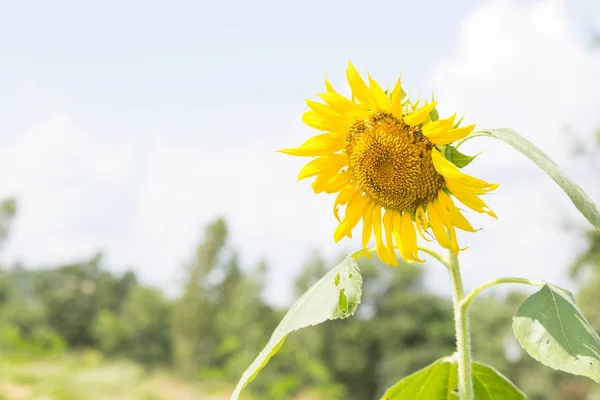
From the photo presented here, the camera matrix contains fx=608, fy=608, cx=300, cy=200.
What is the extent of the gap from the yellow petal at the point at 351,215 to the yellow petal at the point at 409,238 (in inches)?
3.1

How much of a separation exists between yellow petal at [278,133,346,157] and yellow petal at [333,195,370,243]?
0.32 feet

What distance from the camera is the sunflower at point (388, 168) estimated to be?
37.5 inches

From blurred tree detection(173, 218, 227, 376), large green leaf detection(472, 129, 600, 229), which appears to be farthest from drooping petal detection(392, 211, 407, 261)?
blurred tree detection(173, 218, 227, 376)

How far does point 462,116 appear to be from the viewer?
3.09 ft

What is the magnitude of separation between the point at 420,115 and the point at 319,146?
0.63 feet

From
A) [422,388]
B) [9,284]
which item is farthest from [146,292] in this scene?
[422,388]

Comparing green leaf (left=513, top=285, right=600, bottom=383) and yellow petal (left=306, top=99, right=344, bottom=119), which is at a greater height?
yellow petal (left=306, top=99, right=344, bottom=119)

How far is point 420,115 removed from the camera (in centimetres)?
96

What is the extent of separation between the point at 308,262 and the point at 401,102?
20.5 m

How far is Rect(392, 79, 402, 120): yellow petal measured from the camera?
967 mm

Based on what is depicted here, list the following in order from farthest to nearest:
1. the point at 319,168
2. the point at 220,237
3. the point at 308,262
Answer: the point at 308,262 → the point at 220,237 → the point at 319,168

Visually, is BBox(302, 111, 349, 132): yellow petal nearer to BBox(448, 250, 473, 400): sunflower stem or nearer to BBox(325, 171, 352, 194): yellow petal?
BBox(325, 171, 352, 194): yellow petal

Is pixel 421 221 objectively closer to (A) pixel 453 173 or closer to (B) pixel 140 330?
(A) pixel 453 173

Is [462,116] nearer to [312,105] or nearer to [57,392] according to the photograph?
[312,105]
